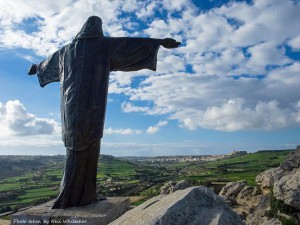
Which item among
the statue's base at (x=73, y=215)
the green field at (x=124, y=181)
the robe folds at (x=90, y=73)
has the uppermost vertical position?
the robe folds at (x=90, y=73)

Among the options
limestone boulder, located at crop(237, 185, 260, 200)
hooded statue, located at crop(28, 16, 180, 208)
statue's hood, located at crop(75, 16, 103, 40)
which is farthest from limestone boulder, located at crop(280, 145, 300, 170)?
statue's hood, located at crop(75, 16, 103, 40)

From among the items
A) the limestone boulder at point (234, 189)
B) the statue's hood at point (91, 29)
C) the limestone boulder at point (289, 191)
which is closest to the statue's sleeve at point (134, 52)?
the statue's hood at point (91, 29)

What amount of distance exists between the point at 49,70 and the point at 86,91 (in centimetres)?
203

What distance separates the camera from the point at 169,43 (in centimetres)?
791

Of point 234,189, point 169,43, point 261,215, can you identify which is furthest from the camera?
point 234,189

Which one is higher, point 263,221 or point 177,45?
point 177,45

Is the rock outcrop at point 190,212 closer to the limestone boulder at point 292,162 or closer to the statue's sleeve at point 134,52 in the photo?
the statue's sleeve at point 134,52

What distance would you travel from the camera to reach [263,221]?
15219 mm

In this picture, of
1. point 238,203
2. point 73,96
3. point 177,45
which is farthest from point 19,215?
point 238,203

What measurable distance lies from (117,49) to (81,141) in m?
2.24

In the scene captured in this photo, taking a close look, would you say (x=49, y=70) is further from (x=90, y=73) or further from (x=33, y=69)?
(x=90, y=73)

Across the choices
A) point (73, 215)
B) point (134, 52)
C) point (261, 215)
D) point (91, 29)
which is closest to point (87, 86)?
point (134, 52)

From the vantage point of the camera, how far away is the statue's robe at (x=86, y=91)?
7.14 metres

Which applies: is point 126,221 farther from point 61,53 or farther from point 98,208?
point 61,53
